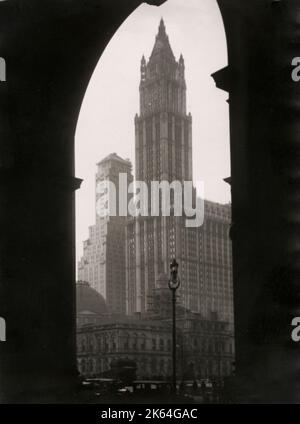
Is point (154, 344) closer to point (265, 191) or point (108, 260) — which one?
point (108, 260)

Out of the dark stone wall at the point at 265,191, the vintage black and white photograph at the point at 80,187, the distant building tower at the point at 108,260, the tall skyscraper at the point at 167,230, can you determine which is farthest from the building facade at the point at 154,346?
the dark stone wall at the point at 265,191

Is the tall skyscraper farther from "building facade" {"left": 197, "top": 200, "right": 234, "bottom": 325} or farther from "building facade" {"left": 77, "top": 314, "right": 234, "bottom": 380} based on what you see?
"building facade" {"left": 77, "top": 314, "right": 234, "bottom": 380}

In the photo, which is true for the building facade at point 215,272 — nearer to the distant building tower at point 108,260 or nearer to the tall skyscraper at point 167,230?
the tall skyscraper at point 167,230

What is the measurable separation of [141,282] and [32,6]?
4894 inches

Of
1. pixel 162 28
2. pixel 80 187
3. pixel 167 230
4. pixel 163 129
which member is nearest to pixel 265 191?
pixel 80 187

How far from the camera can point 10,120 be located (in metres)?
12.2

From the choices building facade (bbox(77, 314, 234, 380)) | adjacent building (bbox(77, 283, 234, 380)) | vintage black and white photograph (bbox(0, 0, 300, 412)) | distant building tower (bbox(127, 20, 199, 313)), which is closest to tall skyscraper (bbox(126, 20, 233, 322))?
distant building tower (bbox(127, 20, 199, 313))

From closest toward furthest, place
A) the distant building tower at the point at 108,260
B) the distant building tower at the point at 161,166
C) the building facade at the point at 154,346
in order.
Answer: the building facade at the point at 154,346 → the distant building tower at the point at 161,166 → the distant building tower at the point at 108,260

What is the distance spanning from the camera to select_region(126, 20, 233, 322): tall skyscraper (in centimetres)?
12056

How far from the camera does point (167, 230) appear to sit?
12381cm

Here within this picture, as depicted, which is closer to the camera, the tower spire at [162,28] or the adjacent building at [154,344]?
the adjacent building at [154,344]

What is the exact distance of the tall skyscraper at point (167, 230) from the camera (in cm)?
12056

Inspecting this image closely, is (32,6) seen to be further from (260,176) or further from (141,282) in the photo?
(141,282)

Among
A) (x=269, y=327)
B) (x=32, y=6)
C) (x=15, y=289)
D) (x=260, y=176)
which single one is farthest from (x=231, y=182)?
(x=32, y=6)
